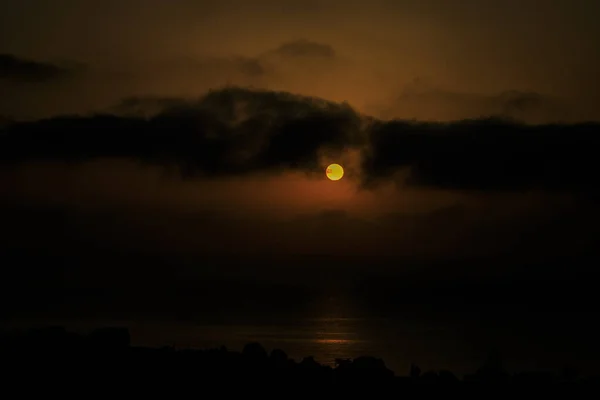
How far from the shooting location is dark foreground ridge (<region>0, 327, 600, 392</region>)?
18297 mm

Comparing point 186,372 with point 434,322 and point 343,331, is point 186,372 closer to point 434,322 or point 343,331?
point 343,331

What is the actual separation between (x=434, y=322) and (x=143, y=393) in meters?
84.0

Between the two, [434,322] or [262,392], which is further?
[434,322]

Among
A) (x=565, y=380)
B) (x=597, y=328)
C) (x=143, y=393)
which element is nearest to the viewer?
(x=143, y=393)

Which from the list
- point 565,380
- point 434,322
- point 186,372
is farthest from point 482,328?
point 186,372

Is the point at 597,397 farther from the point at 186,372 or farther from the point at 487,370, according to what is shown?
the point at 186,372

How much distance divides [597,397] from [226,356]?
8.71 meters

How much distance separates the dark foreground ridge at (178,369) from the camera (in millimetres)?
18297

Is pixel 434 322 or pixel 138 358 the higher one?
pixel 434 322

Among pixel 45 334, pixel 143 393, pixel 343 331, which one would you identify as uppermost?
pixel 343 331

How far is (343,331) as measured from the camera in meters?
85.9

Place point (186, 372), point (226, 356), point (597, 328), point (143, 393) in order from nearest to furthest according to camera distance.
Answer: point (143, 393)
point (186, 372)
point (226, 356)
point (597, 328)

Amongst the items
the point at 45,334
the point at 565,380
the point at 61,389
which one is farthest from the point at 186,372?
the point at 565,380

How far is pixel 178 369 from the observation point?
19.4m
